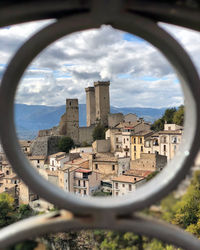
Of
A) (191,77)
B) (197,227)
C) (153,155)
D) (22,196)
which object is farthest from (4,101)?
(22,196)

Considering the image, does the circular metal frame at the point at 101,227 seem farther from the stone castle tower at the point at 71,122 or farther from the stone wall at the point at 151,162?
the stone castle tower at the point at 71,122

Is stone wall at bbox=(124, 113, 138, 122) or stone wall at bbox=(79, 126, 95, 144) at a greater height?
stone wall at bbox=(124, 113, 138, 122)

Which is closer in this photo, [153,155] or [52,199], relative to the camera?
[52,199]

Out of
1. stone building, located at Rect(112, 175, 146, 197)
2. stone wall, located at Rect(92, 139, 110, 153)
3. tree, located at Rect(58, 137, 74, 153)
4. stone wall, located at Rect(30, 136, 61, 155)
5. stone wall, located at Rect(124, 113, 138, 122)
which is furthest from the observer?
stone wall, located at Rect(124, 113, 138, 122)

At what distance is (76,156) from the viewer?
17.7m

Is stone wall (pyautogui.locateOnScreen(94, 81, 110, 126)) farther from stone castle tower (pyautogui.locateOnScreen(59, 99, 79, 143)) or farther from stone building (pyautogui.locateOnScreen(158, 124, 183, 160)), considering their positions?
stone building (pyautogui.locateOnScreen(158, 124, 183, 160))

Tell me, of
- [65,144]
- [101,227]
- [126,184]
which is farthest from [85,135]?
[101,227]

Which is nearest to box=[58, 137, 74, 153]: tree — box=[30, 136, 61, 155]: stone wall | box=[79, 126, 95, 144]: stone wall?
box=[30, 136, 61, 155]: stone wall

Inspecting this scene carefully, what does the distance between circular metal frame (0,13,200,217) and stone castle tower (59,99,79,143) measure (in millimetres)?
22384

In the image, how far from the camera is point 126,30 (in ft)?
2.44

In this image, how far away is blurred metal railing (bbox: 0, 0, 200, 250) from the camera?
0.66 m

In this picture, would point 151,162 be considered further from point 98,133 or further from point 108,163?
point 98,133

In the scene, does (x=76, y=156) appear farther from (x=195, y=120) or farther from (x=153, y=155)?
(x=195, y=120)

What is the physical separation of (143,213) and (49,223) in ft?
0.88
